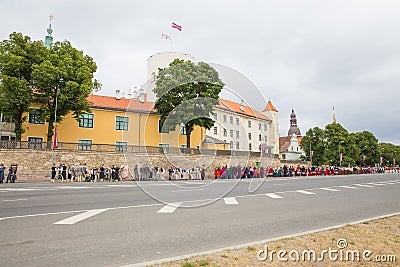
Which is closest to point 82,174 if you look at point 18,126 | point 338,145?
point 18,126

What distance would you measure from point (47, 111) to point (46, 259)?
34.3 metres

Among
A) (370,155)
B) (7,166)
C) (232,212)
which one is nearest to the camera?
(232,212)

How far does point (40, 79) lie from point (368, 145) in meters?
100

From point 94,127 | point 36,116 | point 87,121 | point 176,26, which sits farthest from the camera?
point 176,26

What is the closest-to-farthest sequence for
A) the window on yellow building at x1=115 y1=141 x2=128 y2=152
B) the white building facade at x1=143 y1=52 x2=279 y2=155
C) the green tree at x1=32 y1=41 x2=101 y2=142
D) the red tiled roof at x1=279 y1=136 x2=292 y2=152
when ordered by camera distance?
the white building facade at x1=143 y1=52 x2=279 y2=155 → the window on yellow building at x1=115 y1=141 x2=128 y2=152 → the green tree at x1=32 y1=41 x2=101 y2=142 → the red tiled roof at x1=279 y1=136 x2=292 y2=152

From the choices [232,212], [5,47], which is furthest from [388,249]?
[5,47]

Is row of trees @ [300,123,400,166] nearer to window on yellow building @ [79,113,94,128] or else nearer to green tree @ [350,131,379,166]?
green tree @ [350,131,379,166]

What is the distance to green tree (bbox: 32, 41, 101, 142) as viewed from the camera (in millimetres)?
33125

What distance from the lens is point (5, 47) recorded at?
33.7 metres

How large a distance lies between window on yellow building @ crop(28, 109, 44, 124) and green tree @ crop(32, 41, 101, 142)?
2.57ft

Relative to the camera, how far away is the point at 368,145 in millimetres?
99250

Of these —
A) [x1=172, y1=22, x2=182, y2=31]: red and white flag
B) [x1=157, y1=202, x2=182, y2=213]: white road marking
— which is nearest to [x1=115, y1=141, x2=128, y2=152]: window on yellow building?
[x1=157, y1=202, x2=182, y2=213]: white road marking

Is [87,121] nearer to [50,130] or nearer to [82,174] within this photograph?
[50,130]

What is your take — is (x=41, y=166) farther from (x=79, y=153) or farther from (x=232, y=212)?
(x=232, y=212)
